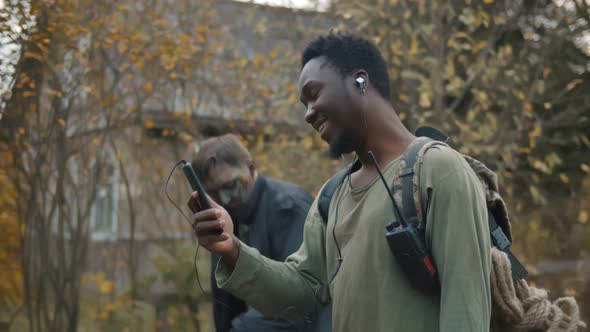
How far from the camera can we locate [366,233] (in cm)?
193

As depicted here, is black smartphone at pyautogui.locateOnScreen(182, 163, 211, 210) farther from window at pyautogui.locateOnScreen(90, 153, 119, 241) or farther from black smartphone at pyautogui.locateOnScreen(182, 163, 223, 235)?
window at pyautogui.locateOnScreen(90, 153, 119, 241)

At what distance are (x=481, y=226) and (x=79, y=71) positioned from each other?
5.11 metres

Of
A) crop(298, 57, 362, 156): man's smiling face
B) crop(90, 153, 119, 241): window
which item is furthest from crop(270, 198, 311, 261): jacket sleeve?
crop(90, 153, 119, 241): window

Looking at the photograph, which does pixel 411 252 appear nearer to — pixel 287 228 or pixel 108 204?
pixel 287 228

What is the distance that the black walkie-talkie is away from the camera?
1766 millimetres

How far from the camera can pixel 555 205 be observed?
1031 centimetres

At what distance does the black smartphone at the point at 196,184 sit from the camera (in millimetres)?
1974

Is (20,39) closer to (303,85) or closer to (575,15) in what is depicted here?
(303,85)

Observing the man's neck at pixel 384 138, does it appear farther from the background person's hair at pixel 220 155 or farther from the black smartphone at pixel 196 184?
the background person's hair at pixel 220 155

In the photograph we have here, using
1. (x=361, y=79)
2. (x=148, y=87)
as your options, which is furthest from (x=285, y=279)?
(x=148, y=87)

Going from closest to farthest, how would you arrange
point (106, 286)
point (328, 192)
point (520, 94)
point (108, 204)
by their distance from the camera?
1. point (328, 192)
2. point (106, 286)
3. point (520, 94)
4. point (108, 204)

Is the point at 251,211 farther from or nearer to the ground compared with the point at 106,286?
farther from the ground

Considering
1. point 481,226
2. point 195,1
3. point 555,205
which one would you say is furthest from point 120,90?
point 555,205

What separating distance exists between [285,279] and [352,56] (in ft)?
2.55
